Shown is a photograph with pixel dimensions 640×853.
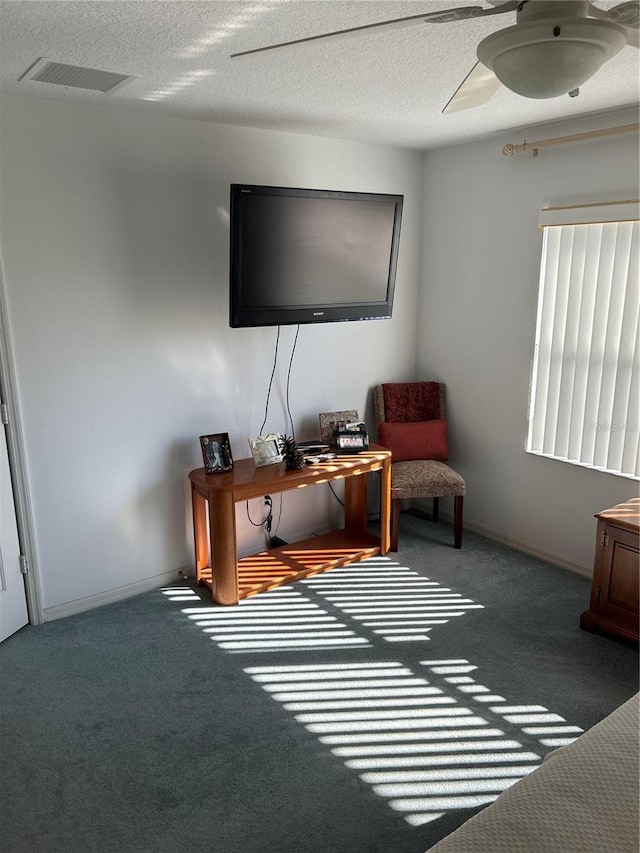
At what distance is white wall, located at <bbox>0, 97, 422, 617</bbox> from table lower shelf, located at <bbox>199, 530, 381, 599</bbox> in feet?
0.72

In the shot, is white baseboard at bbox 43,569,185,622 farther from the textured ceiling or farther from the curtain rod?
the curtain rod

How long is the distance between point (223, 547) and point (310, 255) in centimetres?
160

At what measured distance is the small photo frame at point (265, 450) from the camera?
380 cm

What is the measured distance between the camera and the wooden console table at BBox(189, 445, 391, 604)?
3.46m

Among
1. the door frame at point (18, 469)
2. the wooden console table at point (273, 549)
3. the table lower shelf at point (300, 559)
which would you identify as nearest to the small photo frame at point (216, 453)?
the wooden console table at point (273, 549)

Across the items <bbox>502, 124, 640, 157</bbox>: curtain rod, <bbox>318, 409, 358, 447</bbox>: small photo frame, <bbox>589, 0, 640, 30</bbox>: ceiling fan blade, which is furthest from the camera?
<bbox>318, 409, 358, 447</bbox>: small photo frame

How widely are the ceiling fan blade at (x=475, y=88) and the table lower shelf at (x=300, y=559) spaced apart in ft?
8.40

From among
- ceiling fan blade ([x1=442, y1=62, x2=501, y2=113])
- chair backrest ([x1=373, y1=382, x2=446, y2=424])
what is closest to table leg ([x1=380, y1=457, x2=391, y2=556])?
chair backrest ([x1=373, y1=382, x2=446, y2=424])

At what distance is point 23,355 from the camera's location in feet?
10.4

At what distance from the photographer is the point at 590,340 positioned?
3693 mm

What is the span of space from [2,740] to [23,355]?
1664 millimetres

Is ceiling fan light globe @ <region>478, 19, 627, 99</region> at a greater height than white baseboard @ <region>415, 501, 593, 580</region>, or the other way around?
→ ceiling fan light globe @ <region>478, 19, 627, 99</region>

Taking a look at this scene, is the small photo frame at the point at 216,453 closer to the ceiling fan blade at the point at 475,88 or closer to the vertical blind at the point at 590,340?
the vertical blind at the point at 590,340

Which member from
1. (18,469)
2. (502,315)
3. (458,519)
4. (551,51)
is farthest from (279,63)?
(458,519)
